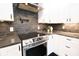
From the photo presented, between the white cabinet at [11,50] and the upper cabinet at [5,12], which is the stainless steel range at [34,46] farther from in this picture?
the upper cabinet at [5,12]

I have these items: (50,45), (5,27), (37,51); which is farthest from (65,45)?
(5,27)

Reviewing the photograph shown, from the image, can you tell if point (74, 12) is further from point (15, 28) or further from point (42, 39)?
point (15, 28)

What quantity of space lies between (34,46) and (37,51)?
0.51ft

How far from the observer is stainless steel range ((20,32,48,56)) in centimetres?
120

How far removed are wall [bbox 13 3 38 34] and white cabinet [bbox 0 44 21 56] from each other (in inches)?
27.0

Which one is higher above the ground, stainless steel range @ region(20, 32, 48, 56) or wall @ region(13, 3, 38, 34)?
wall @ region(13, 3, 38, 34)

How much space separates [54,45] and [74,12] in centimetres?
92

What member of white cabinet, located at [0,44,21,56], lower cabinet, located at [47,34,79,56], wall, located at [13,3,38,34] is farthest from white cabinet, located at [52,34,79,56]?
white cabinet, located at [0,44,21,56]

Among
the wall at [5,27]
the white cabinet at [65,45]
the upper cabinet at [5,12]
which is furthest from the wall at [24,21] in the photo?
the white cabinet at [65,45]

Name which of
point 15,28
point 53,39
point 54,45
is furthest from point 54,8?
point 15,28

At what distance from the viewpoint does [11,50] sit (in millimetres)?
971

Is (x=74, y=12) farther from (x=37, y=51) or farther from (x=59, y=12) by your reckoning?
(x=37, y=51)

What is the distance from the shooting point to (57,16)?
1984 mm

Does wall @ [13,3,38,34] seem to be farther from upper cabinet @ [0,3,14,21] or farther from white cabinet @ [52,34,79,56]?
white cabinet @ [52,34,79,56]
